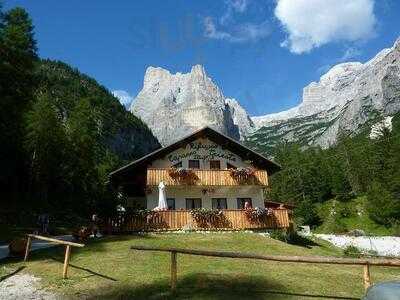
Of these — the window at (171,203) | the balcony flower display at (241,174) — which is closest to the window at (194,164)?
the window at (171,203)

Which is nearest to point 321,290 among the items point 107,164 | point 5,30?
point 5,30

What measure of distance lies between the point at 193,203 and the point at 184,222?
183 inches

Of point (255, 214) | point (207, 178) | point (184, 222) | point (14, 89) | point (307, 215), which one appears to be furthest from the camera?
point (307, 215)

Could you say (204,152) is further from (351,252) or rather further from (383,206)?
(383,206)

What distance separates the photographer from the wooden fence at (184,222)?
29.7 meters

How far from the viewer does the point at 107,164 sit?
8456 centimetres

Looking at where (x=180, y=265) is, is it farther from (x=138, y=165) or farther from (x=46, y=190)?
(x=46, y=190)

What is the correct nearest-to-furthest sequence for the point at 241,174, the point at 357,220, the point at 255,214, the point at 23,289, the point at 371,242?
the point at 23,289 → the point at 255,214 → the point at 241,174 → the point at 371,242 → the point at 357,220

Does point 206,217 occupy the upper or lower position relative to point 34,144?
lower

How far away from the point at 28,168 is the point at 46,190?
10.8ft

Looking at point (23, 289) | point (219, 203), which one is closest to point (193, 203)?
point (219, 203)

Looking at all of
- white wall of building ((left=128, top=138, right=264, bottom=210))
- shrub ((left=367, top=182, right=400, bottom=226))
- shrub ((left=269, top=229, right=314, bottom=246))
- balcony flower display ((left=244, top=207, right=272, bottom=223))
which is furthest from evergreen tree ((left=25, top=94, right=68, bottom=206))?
shrub ((left=367, top=182, right=400, bottom=226))

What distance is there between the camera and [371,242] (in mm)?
51469

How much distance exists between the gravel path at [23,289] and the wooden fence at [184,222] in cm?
1306
